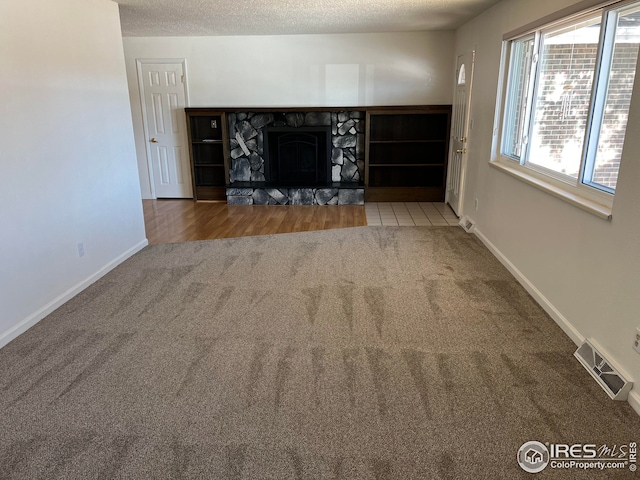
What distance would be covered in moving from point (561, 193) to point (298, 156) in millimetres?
4427

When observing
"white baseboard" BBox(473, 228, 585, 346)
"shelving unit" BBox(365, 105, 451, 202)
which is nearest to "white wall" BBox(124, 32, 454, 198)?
"shelving unit" BBox(365, 105, 451, 202)

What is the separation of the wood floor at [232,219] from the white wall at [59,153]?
3.48 ft

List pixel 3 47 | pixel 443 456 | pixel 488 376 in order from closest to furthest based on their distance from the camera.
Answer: pixel 443 456, pixel 488 376, pixel 3 47

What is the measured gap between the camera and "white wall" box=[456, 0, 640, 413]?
7.43 feet

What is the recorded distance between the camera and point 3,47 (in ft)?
9.21

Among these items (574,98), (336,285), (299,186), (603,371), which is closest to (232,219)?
(299,186)

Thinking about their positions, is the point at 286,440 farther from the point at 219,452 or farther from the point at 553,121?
the point at 553,121

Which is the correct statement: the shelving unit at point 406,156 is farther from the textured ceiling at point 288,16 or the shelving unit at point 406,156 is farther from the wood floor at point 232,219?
the textured ceiling at point 288,16

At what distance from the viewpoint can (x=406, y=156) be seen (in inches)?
271

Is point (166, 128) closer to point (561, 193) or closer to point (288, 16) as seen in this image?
point (288, 16)

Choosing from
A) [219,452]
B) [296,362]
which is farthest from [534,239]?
[219,452]

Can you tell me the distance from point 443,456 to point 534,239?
2074 mm

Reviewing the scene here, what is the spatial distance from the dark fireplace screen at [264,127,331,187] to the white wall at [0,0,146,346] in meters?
2.75

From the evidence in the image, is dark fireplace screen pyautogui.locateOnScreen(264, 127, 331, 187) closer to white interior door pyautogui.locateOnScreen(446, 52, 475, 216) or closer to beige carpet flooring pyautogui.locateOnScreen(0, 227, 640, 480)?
white interior door pyautogui.locateOnScreen(446, 52, 475, 216)
